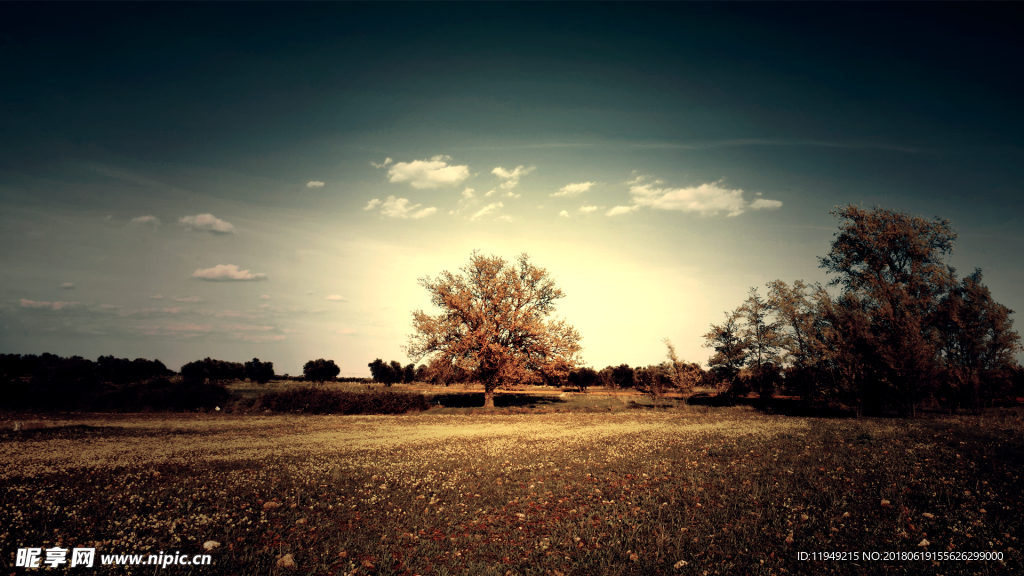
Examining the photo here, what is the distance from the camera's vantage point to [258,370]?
396 feet

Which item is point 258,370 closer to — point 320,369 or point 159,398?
point 320,369

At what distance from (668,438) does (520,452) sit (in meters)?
7.82

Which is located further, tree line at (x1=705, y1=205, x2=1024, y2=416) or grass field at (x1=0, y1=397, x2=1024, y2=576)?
tree line at (x1=705, y1=205, x2=1024, y2=416)

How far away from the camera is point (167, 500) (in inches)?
374

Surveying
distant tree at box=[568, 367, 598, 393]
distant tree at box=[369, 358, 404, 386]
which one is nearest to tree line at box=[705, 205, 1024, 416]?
distant tree at box=[568, 367, 598, 393]

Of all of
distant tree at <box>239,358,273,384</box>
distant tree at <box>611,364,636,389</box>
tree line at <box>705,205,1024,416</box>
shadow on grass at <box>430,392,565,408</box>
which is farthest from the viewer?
distant tree at <box>611,364,636,389</box>

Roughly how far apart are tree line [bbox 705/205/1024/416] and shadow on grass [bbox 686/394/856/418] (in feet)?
3.91

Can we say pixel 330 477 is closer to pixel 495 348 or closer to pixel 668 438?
pixel 668 438

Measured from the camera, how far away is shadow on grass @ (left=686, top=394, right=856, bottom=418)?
3597 centimetres

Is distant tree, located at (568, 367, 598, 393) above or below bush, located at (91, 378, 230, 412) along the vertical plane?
below

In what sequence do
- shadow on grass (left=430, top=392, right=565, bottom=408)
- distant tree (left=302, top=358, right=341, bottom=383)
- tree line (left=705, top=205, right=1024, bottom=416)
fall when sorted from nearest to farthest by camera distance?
tree line (left=705, top=205, right=1024, bottom=416) < shadow on grass (left=430, top=392, right=565, bottom=408) < distant tree (left=302, top=358, right=341, bottom=383)

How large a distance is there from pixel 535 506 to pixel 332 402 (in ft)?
120

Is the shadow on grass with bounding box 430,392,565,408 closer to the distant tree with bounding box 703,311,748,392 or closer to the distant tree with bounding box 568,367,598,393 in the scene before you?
the distant tree with bounding box 703,311,748,392

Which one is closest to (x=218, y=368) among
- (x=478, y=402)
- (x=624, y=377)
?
(x=478, y=402)
